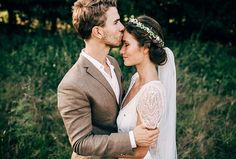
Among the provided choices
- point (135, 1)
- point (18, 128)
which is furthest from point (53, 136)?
point (135, 1)

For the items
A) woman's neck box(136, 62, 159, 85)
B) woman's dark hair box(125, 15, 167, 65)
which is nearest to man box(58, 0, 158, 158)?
woman's dark hair box(125, 15, 167, 65)

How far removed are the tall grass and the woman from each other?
1.56 meters

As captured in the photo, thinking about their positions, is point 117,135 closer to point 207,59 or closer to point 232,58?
point 207,59

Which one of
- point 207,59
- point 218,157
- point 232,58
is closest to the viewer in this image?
point 218,157

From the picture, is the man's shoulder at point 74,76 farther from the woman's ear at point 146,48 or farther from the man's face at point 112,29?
the woman's ear at point 146,48

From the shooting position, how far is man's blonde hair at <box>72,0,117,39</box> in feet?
9.68

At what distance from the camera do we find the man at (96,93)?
108 inches

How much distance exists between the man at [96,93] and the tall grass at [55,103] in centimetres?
185

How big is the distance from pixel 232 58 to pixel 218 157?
3467 millimetres

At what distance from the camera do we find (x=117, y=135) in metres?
2.75

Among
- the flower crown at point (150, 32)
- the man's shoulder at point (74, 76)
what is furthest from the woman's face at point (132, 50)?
the man's shoulder at point (74, 76)

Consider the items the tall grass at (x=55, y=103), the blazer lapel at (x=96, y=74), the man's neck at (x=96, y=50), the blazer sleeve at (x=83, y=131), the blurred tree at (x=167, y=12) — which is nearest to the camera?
the blazer sleeve at (x=83, y=131)

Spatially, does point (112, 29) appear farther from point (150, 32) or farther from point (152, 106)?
point (152, 106)

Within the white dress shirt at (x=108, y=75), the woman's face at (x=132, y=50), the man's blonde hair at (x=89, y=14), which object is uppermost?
the man's blonde hair at (x=89, y=14)
